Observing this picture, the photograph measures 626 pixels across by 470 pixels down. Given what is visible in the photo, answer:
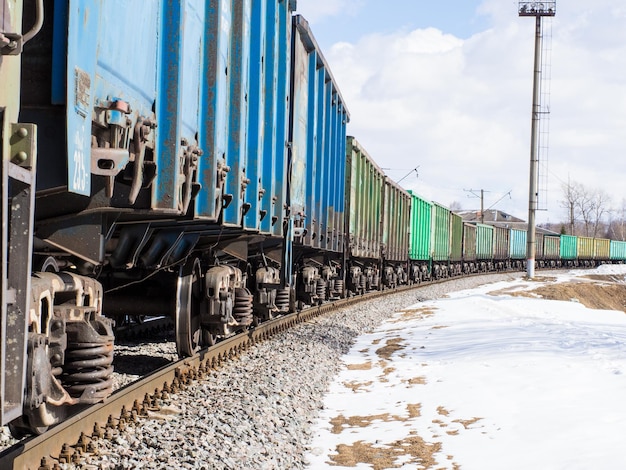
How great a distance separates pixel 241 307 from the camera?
8.90m

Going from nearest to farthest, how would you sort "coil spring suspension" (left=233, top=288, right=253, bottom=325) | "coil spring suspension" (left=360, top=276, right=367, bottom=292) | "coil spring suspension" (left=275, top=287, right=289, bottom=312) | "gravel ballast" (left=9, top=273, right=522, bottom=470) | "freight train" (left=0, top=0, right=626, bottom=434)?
1. "freight train" (left=0, top=0, right=626, bottom=434)
2. "gravel ballast" (left=9, top=273, right=522, bottom=470)
3. "coil spring suspension" (left=233, top=288, right=253, bottom=325)
4. "coil spring suspension" (left=275, top=287, right=289, bottom=312)
5. "coil spring suspension" (left=360, top=276, right=367, bottom=292)

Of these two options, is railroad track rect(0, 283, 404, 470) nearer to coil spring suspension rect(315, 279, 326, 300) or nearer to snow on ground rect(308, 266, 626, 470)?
snow on ground rect(308, 266, 626, 470)

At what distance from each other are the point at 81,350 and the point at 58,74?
146 centimetres

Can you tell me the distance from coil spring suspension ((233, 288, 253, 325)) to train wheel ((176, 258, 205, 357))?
70 centimetres

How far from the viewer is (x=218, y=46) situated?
6.03m

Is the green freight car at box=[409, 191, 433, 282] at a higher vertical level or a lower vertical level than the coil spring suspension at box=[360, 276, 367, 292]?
higher

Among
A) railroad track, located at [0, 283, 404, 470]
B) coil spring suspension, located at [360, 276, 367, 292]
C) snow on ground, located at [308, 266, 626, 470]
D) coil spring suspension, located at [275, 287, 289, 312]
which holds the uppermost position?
coil spring suspension, located at [275, 287, 289, 312]

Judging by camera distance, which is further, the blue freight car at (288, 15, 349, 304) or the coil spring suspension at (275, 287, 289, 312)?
the coil spring suspension at (275, 287, 289, 312)

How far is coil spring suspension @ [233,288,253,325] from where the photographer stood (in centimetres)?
883

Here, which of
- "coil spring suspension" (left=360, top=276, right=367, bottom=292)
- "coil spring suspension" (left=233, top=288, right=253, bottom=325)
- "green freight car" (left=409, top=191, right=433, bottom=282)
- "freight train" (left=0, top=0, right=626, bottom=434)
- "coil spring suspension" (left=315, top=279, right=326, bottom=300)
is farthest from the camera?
"green freight car" (left=409, top=191, right=433, bottom=282)

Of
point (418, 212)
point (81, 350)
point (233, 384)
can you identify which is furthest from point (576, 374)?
point (418, 212)

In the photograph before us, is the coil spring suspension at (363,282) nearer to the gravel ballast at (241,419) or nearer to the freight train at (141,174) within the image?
the freight train at (141,174)

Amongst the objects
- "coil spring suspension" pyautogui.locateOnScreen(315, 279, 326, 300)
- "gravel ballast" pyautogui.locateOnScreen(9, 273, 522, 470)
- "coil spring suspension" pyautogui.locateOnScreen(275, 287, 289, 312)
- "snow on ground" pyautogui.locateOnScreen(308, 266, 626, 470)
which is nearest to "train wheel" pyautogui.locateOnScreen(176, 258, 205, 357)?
"gravel ballast" pyautogui.locateOnScreen(9, 273, 522, 470)

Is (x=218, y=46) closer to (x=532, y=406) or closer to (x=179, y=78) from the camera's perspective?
(x=179, y=78)
